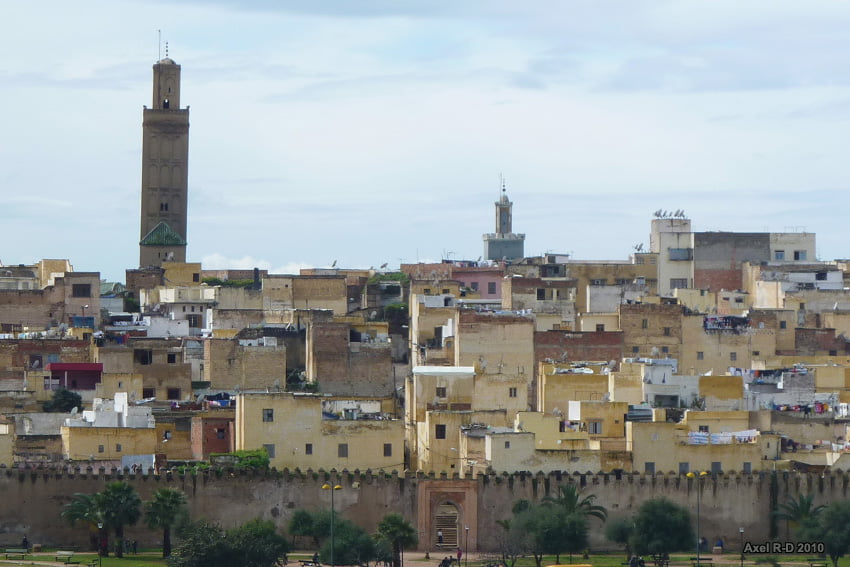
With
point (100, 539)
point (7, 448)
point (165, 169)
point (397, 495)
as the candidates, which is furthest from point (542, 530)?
point (165, 169)

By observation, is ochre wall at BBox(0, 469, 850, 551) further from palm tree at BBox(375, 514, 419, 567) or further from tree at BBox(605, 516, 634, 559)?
palm tree at BBox(375, 514, 419, 567)

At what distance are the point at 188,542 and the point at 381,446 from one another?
40.3 feet

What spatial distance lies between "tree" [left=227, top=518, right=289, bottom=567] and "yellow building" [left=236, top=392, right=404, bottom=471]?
7848mm

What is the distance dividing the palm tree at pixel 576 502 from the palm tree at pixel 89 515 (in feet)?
42.1

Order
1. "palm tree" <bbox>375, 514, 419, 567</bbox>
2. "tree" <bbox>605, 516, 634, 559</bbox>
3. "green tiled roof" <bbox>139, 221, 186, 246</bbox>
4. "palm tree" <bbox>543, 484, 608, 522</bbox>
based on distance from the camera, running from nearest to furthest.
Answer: "palm tree" <bbox>375, 514, 419, 567</bbox> < "tree" <bbox>605, 516, 634, 559</bbox> < "palm tree" <bbox>543, 484, 608, 522</bbox> < "green tiled roof" <bbox>139, 221, 186, 246</bbox>

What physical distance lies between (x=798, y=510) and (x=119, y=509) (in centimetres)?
1966

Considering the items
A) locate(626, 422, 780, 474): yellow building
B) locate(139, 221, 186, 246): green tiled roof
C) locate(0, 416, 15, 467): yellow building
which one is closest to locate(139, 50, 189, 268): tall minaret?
locate(139, 221, 186, 246): green tiled roof

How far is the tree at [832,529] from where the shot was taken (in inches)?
2832

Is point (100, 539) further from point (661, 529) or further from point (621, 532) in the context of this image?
point (661, 529)

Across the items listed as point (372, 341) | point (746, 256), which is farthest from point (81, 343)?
point (746, 256)

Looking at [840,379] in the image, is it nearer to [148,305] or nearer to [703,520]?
[703,520]

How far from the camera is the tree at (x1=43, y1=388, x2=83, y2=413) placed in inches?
3403

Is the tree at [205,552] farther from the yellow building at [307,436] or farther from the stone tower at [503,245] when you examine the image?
the stone tower at [503,245]

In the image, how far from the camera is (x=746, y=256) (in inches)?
4469
